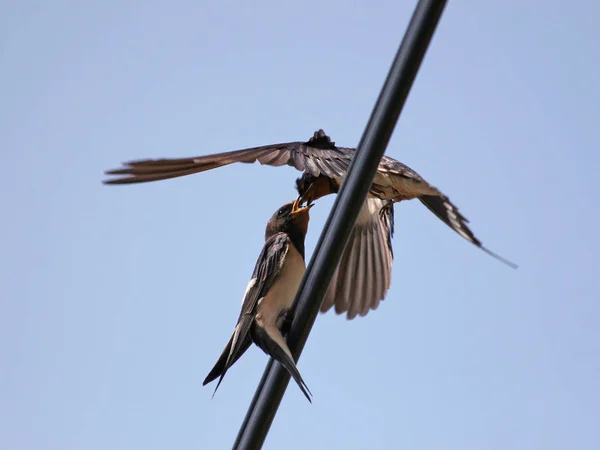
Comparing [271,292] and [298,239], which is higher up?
[298,239]

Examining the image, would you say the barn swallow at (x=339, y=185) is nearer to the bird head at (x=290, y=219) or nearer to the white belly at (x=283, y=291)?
the bird head at (x=290, y=219)

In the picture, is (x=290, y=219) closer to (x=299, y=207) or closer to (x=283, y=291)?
(x=299, y=207)

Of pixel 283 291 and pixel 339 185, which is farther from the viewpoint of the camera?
pixel 339 185

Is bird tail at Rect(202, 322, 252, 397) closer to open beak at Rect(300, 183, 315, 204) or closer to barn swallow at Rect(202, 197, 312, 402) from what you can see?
barn swallow at Rect(202, 197, 312, 402)

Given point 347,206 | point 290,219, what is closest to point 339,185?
point 290,219

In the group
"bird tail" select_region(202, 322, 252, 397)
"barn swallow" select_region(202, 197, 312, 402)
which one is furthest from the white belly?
"bird tail" select_region(202, 322, 252, 397)

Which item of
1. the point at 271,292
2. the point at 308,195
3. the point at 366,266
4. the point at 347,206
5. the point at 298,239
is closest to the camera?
the point at 347,206

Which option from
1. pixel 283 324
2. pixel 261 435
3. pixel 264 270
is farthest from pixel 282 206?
pixel 261 435
